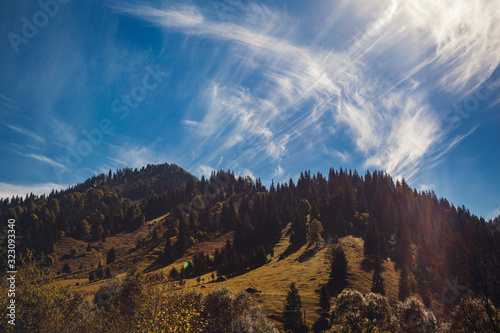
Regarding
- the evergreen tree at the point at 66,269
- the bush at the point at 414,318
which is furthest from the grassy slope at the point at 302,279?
the evergreen tree at the point at 66,269

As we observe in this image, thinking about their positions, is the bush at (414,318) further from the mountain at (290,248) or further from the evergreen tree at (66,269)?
the evergreen tree at (66,269)

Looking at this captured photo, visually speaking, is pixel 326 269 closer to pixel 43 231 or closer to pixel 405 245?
pixel 405 245

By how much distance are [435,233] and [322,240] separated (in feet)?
258

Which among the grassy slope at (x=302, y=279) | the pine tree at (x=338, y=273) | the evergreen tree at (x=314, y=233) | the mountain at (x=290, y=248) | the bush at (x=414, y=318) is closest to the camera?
the bush at (x=414, y=318)

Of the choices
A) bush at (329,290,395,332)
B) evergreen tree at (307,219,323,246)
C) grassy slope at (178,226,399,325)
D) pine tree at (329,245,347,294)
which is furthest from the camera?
evergreen tree at (307,219,323,246)

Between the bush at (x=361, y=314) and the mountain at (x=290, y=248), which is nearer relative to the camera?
the bush at (x=361, y=314)

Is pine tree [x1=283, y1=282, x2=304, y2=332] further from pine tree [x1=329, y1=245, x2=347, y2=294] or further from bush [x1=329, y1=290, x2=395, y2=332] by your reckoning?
pine tree [x1=329, y1=245, x2=347, y2=294]

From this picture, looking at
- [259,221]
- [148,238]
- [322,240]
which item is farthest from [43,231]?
[322,240]

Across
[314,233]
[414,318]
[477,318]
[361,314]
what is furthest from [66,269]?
[477,318]

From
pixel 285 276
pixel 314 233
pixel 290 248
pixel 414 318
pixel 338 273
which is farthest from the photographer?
pixel 290 248

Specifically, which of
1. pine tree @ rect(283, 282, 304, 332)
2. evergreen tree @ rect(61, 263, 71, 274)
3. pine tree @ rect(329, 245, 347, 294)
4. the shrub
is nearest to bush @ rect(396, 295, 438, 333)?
the shrub

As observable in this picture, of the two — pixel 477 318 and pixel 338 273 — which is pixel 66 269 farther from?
pixel 477 318

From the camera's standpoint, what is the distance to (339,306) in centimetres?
4553

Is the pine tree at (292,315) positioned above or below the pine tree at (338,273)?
below
